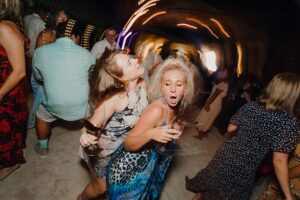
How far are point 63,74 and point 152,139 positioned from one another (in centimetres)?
155

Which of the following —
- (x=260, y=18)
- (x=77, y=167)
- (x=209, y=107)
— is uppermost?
(x=260, y=18)

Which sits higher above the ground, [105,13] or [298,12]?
[298,12]

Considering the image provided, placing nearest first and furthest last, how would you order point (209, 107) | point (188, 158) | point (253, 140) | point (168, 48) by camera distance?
point (253, 140) < point (188, 158) < point (168, 48) < point (209, 107)

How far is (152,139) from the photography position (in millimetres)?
1616

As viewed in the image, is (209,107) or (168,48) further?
(209,107)

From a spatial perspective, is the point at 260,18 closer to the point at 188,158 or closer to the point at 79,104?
the point at 188,158

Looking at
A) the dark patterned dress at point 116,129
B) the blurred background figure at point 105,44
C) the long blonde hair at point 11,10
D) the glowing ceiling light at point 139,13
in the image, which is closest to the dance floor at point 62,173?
the dark patterned dress at point 116,129

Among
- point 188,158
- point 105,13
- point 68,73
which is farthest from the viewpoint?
point 105,13

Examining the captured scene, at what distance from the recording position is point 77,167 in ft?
10.5

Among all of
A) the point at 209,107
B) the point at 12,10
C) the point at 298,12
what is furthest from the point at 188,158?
the point at 298,12

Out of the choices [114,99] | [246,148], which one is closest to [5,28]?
[114,99]

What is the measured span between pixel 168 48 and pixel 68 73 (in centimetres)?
222

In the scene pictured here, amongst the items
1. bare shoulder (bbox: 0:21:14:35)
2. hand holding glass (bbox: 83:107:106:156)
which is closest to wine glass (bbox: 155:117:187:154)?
hand holding glass (bbox: 83:107:106:156)

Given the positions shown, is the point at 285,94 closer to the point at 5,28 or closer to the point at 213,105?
the point at 5,28
